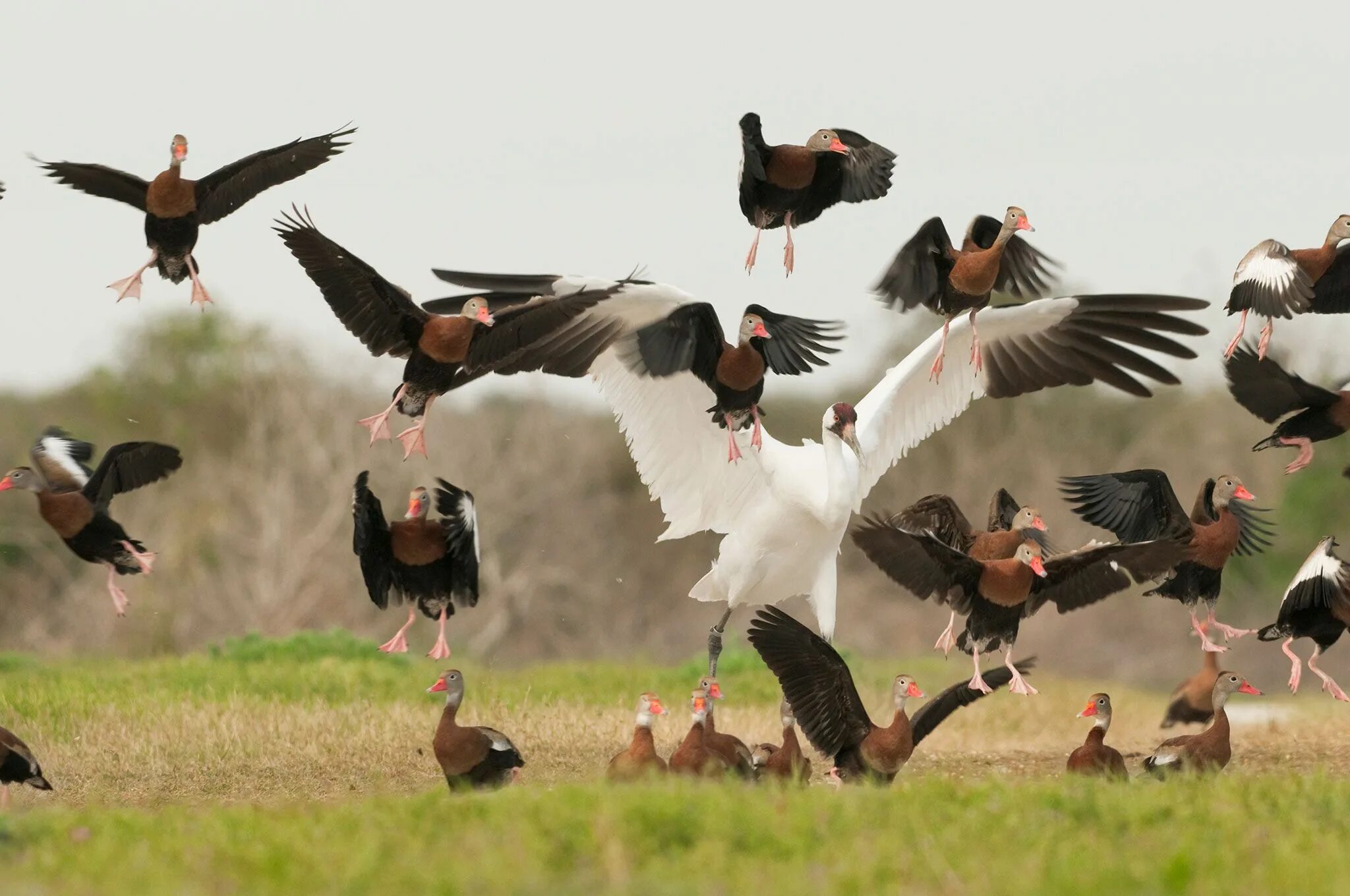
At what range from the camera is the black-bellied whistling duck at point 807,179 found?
8539 millimetres

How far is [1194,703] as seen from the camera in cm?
1141

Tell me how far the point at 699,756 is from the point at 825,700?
595mm

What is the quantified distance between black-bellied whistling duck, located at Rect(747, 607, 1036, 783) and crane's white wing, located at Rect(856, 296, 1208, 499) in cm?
204

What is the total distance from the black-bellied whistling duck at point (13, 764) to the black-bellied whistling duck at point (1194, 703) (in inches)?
295

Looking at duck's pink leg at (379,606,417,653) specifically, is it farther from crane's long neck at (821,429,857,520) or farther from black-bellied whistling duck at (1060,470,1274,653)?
black-bellied whistling duck at (1060,470,1274,653)

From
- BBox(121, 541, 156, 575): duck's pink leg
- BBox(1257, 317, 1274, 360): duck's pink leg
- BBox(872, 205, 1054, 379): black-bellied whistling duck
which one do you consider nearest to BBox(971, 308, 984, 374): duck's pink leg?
BBox(872, 205, 1054, 379): black-bellied whistling duck

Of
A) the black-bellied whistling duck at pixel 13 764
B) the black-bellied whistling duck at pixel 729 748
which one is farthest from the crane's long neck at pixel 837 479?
the black-bellied whistling duck at pixel 13 764

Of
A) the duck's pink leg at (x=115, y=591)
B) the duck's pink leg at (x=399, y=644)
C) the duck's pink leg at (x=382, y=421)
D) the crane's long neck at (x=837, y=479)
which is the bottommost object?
the duck's pink leg at (x=399, y=644)

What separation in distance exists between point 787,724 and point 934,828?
2800mm

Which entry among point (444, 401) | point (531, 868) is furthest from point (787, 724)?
point (444, 401)

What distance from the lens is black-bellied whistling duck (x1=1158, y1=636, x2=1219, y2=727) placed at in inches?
446

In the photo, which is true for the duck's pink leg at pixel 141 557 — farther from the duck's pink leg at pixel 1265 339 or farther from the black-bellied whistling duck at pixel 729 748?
the duck's pink leg at pixel 1265 339

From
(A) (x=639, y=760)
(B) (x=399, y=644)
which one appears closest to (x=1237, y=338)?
(A) (x=639, y=760)

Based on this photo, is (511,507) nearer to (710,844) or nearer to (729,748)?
(729,748)
